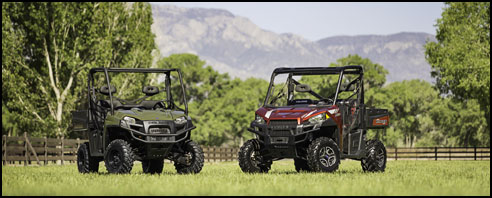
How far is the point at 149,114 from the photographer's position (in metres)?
17.8

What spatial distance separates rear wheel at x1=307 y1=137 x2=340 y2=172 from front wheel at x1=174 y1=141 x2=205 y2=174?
2.80 metres

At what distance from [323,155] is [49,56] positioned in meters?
28.7

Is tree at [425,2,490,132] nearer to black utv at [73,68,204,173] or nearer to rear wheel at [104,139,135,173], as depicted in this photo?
black utv at [73,68,204,173]

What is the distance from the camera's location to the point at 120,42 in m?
47.2

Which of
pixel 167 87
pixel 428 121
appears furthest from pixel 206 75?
pixel 167 87

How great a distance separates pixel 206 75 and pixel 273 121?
71.2 m

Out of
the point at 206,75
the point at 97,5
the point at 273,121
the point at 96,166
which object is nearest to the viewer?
the point at 273,121

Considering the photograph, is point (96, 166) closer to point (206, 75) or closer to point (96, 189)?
point (96, 189)

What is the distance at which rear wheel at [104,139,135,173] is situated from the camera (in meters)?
17.0

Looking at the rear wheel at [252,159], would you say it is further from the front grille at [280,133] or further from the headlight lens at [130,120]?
the headlight lens at [130,120]

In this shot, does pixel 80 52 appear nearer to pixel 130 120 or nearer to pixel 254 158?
pixel 130 120

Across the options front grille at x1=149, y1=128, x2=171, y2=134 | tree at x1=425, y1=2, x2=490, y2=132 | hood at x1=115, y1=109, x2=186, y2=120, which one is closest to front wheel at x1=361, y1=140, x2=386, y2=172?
hood at x1=115, y1=109, x2=186, y2=120

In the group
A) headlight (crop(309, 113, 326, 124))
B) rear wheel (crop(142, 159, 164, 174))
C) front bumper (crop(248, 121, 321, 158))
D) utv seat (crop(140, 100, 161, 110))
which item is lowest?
rear wheel (crop(142, 159, 164, 174))

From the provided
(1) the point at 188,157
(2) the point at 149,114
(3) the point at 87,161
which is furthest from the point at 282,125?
(3) the point at 87,161
